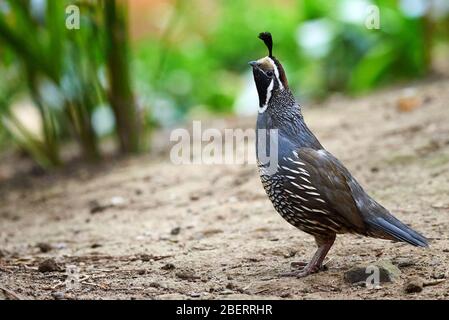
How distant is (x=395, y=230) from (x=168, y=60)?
25.9ft

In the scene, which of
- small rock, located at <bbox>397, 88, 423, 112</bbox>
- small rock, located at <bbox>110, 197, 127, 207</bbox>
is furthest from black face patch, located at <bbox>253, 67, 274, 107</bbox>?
small rock, located at <bbox>397, 88, 423, 112</bbox>

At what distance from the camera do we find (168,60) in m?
11.7

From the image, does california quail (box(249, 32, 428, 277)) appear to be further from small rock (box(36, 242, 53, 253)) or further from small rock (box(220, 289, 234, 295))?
small rock (box(36, 242, 53, 253))

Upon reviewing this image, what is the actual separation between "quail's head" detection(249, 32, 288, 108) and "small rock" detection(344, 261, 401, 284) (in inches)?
42.4

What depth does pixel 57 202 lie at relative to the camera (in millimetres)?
7047

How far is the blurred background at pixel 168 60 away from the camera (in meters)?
7.66

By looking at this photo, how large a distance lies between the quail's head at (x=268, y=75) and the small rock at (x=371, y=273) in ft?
3.53

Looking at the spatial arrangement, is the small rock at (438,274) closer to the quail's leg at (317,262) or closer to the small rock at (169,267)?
the quail's leg at (317,262)

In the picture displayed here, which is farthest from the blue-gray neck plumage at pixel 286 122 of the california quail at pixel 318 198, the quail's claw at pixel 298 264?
the quail's claw at pixel 298 264

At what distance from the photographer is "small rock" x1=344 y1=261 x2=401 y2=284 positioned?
4078mm

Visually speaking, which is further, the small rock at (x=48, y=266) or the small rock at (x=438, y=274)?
the small rock at (x=48, y=266)

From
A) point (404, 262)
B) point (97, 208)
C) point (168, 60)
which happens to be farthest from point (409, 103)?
point (168, 60)

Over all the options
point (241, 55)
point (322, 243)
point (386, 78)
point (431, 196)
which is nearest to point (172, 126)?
point (386, 78)

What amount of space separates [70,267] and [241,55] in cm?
834
